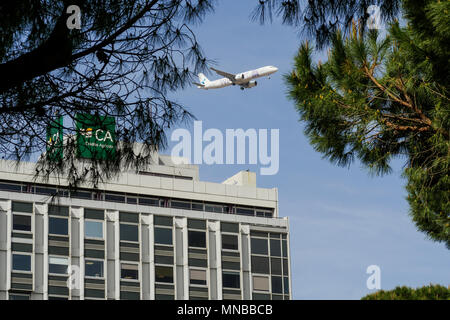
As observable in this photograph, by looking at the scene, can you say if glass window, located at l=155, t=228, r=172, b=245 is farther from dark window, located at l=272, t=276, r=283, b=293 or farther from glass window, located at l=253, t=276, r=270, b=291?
dark window, located at l=272, t=276, r=283, b=293

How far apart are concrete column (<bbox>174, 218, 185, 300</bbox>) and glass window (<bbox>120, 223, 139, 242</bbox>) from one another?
3.18 meters

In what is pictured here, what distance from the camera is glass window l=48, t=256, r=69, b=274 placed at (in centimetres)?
5872

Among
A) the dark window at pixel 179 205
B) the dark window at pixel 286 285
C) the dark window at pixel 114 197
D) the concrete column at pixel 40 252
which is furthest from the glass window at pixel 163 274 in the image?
the dark window at pixel 286 285

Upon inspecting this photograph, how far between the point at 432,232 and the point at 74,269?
42828 millimetres

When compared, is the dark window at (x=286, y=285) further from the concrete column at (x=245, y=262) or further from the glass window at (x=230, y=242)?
the glass window at (x=230, y=242)

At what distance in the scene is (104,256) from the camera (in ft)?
200

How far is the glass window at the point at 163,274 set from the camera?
62469 millimetres

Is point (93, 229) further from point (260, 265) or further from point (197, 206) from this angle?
point (260, 265)

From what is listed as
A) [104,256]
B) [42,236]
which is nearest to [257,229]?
[104,256]

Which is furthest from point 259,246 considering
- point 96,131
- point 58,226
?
point 96,131

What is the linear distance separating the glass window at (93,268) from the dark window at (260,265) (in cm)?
1193

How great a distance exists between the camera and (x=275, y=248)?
67312 millimetres
